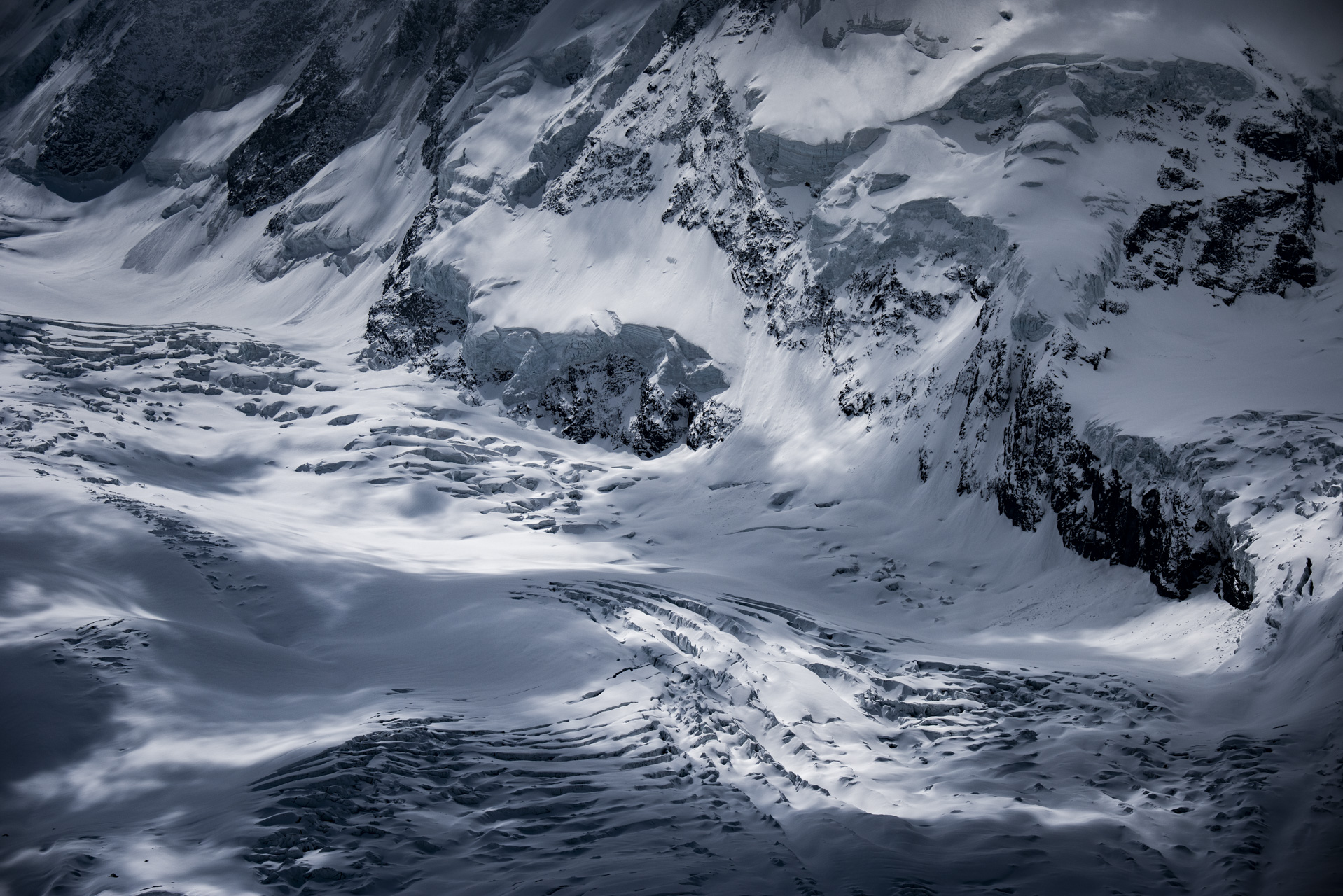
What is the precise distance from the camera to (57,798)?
19047 mm

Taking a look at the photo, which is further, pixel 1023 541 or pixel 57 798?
pixel 1023 541

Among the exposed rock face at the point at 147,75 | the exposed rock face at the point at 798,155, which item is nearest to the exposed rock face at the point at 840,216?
the exposed rock face at the point at 798,155

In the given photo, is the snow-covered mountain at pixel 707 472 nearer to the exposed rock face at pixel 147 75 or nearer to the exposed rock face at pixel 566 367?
the exposed rock face at pixel 566 367

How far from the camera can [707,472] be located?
56.0 meters

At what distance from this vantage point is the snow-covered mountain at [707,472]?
1922 cm

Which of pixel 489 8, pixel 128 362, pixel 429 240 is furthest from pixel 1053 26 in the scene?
pixel 128 362

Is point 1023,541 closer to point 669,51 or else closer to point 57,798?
point 57,798

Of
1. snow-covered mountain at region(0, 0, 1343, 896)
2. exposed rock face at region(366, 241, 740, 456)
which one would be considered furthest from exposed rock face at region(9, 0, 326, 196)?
exposed rock face at region(366, 241, 740, 456)

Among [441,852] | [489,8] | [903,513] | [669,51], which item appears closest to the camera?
[441,852]

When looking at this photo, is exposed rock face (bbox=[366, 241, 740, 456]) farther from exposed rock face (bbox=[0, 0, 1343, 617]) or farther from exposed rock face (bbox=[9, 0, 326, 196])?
exposed rock face (bbox=[9, 0, 326, 196])

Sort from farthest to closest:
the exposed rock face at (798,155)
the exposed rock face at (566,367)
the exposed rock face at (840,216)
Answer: the exposed rock face at (798,155)
the exposed rock face at (566,367)
the exposed rock face at (840,216)

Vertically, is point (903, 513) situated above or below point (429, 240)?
below

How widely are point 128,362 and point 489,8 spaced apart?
171ft

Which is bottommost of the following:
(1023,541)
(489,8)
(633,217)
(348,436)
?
(1023,541)
